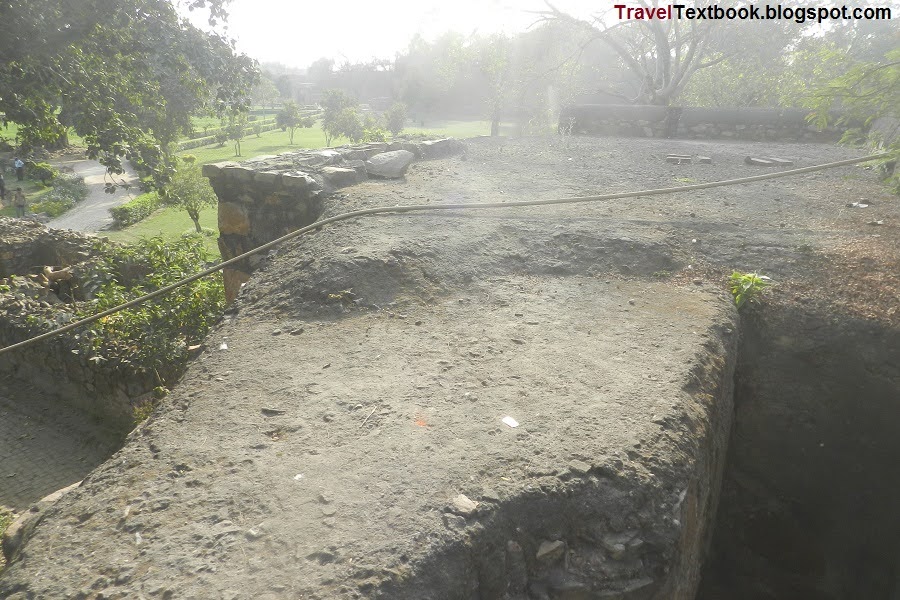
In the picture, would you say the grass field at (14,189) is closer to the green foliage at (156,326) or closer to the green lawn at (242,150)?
the green lawn at (242,150)

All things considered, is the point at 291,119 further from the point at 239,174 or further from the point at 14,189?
the point at 239,174

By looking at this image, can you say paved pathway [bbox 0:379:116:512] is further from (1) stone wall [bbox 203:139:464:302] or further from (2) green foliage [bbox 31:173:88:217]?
(2) green foliage [bbox 31:173:88:217]

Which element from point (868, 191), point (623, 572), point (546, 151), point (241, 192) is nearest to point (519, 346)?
point (623, 572)

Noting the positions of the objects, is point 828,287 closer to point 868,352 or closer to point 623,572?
point 868,352

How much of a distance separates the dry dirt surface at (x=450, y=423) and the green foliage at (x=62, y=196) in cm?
1805

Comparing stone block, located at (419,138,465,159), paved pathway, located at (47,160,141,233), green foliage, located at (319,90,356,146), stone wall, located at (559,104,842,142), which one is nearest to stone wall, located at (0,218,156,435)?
stone block, located at (419,138,465,159)

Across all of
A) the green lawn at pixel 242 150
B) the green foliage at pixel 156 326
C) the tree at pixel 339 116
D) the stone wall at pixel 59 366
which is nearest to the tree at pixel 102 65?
the green lawn at pixel 242 150

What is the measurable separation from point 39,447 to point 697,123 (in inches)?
413

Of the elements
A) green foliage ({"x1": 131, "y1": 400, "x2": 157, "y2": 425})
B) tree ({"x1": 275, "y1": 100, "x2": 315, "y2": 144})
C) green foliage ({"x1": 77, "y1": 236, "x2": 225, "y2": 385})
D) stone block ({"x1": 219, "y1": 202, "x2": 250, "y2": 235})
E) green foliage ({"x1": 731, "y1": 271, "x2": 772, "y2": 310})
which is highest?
tree ({"x1": 275, "y1": 100, "x2": 315, "y2": 144})

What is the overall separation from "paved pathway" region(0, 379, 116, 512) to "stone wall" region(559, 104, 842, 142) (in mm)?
9214

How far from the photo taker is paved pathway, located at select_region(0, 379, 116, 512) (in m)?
4.84

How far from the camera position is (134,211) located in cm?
1775

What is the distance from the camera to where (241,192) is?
17.4 feet

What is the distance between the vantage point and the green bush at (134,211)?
56.2 ft
